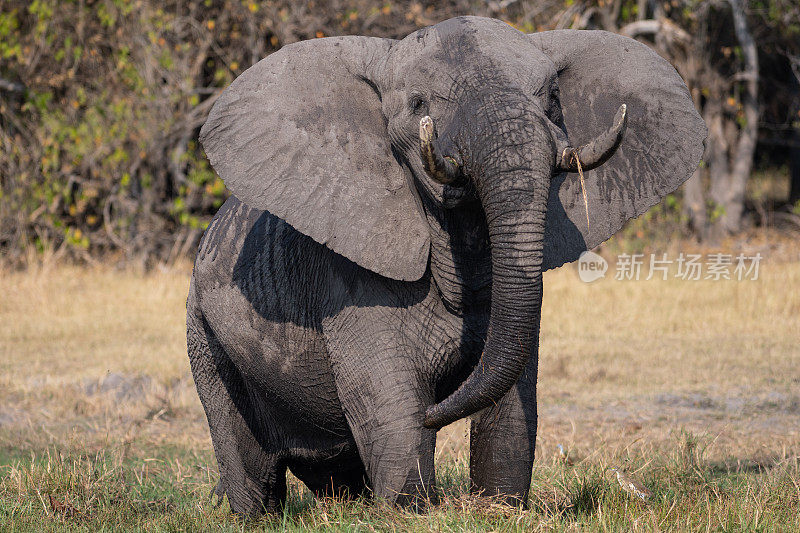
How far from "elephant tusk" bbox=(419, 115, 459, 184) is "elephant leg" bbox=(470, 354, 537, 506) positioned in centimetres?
103

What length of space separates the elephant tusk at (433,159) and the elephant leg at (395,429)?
0.86 meters

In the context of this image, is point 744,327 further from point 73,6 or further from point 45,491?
point 73,6

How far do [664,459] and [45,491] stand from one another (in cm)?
315

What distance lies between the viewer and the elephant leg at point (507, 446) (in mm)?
4176

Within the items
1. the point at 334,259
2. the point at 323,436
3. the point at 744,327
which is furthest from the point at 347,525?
the point at 744,327

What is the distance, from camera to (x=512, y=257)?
346cm

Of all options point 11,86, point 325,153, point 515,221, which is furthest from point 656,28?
point 515,221

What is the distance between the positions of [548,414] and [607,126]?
13.3 ft

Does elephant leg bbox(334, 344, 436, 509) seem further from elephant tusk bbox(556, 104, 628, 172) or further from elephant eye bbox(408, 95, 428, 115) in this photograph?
elephant tusk bbox(556, 104, 628, 172)

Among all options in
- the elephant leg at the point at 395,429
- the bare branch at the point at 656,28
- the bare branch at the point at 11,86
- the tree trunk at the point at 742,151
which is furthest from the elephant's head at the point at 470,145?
the tree trunk at the point at 742,151

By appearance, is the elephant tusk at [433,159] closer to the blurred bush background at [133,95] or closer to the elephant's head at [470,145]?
the elephant's head at [470,145]

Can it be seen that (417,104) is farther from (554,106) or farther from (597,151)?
(597,151)

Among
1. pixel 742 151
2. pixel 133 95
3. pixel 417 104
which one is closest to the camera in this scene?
pixel 417 104

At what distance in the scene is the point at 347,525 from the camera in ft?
14.0
